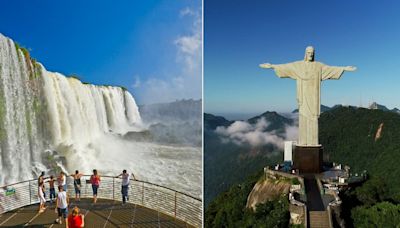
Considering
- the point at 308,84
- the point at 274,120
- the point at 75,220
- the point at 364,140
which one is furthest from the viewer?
the point at 274,120

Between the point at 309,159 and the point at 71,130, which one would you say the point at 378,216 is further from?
the point at 71,130

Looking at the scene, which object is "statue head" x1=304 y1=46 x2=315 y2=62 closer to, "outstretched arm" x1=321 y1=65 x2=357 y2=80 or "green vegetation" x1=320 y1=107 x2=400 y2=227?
"outstretched arm" x1=321 y1=65 x2=357 y2=80

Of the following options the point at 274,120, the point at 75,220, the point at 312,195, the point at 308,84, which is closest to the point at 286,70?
the point at 308,84

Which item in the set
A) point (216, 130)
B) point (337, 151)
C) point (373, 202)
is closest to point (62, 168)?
point (373, 202)

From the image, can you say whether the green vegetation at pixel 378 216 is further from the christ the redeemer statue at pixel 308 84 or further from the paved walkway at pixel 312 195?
the christ the redeemer statue at pixel 308 84

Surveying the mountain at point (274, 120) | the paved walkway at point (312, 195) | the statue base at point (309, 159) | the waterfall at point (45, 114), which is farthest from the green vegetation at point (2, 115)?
the mountain at point (274, 120)

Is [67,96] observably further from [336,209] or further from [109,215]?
[336,209]

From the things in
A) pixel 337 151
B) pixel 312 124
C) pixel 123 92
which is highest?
pixel 123 92

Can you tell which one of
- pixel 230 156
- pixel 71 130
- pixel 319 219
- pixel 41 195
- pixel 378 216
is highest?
pixel 71 130

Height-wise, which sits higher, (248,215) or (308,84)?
(308,84)
